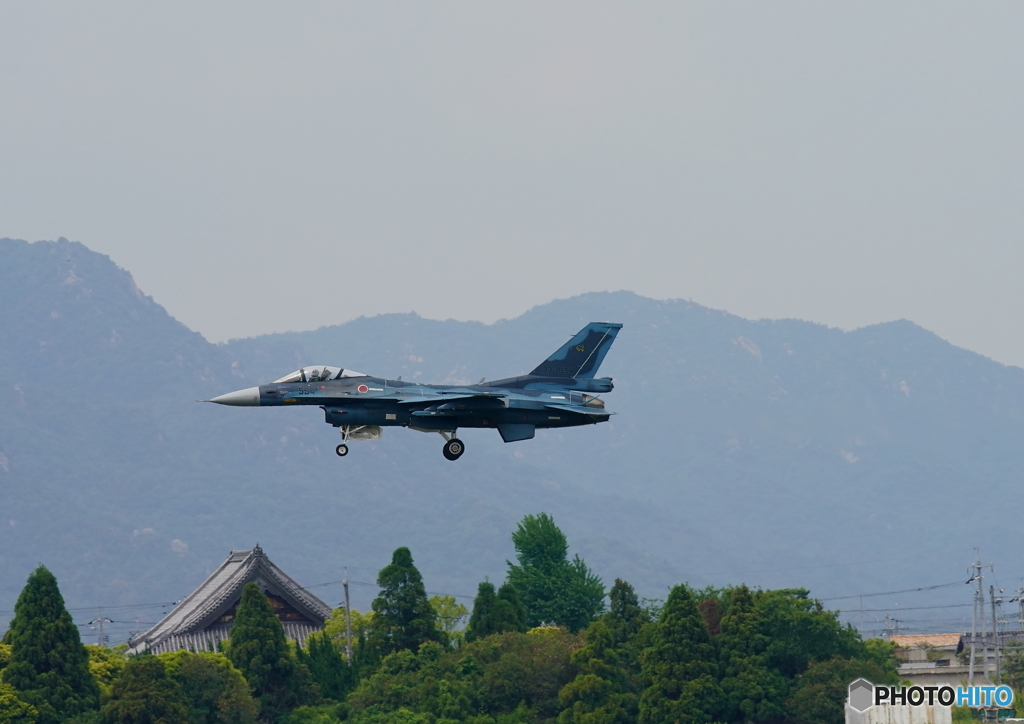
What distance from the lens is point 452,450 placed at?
61.0 m

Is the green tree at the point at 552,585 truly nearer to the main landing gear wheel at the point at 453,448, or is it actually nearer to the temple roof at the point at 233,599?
the temple roof at the point at 233,599

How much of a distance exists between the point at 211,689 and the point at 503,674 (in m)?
14.8

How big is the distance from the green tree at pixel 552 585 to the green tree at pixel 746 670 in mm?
28023

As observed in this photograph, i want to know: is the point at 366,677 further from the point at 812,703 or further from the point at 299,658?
the point at 812,703

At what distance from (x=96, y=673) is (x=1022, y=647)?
58660 mm

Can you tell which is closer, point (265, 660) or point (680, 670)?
point (680, 670)

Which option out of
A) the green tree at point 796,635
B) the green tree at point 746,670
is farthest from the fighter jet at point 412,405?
the green tree at point 796,635

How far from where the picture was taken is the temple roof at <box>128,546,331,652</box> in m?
Result: 119

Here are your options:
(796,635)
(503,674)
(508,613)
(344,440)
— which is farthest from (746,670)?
(344,440)

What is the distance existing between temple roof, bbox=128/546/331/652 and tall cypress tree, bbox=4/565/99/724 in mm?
35674

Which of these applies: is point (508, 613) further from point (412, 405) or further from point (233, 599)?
point (412, 405)

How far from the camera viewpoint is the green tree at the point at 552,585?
11500cm

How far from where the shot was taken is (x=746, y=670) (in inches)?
3310

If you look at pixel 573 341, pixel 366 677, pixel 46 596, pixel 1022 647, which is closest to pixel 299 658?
pixel 366 677
